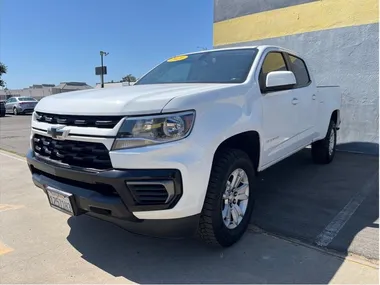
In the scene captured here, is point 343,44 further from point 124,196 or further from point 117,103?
point 124,196

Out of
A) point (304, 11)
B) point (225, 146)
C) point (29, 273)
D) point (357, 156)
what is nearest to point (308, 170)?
point (357, 156)

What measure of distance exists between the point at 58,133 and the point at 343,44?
21.0 ft

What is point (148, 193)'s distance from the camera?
2438 millimetres

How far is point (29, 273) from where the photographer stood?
275cm

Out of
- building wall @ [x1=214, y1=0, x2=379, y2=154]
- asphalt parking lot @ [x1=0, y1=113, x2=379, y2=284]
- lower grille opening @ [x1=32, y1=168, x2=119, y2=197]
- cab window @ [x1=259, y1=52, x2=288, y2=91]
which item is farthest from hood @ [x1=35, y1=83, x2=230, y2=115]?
building wall @ [x1=214, y1=0, x2=379, y2=154]

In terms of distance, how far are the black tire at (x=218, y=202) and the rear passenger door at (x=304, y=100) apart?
1818 mm

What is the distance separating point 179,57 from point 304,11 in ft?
14.3

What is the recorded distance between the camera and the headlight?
244 centimetres

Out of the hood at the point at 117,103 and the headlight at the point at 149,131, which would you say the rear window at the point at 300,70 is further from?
the headlight at the point at 149,131

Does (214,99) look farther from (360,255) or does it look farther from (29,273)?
(29,273)

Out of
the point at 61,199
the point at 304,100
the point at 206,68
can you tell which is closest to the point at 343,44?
the point at 304,100

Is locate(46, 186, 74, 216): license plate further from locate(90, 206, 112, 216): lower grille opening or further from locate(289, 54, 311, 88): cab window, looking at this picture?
locate(289, 54, 311, 88): cab window

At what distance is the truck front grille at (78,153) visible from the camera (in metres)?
2.52

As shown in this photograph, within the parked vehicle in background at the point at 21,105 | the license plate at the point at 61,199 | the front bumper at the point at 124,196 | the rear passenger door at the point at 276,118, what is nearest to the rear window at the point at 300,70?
the rear passenger door at the point at 276,118
